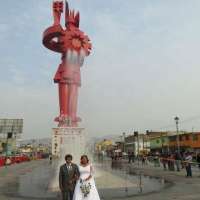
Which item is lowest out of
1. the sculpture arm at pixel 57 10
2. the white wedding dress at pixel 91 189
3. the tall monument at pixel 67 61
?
the white wedding dress at pixel 91 189

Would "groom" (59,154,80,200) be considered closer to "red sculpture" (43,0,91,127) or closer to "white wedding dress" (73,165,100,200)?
"white wedding dress" (73,165,100,200)

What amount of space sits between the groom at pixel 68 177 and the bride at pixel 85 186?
0.57 metres

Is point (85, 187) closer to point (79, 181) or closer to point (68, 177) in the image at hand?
point (79, 181)

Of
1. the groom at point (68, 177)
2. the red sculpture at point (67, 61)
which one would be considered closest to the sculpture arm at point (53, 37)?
the red sculpture at point (67, 61)

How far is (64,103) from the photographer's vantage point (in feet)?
→ 185

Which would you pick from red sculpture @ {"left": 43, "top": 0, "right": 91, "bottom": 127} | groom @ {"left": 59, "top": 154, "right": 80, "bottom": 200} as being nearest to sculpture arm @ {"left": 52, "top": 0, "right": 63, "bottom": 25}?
red sculpture @ {"left": 43, "top": 0, "right": 91, "bottom": 127}

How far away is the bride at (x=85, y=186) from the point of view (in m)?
8.41

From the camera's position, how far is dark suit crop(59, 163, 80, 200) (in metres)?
9.20

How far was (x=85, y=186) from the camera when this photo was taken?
334 inches

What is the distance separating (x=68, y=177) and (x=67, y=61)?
162ft

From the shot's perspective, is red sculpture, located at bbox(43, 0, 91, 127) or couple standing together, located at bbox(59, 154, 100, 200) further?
red sculpture, located at bbox(43, 0, 91, 127)

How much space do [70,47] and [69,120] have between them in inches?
441

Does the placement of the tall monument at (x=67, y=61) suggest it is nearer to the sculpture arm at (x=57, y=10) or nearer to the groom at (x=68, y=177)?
the sculpture arm at (x=57, y=10)

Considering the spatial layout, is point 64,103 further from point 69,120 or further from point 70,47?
point 70,47
